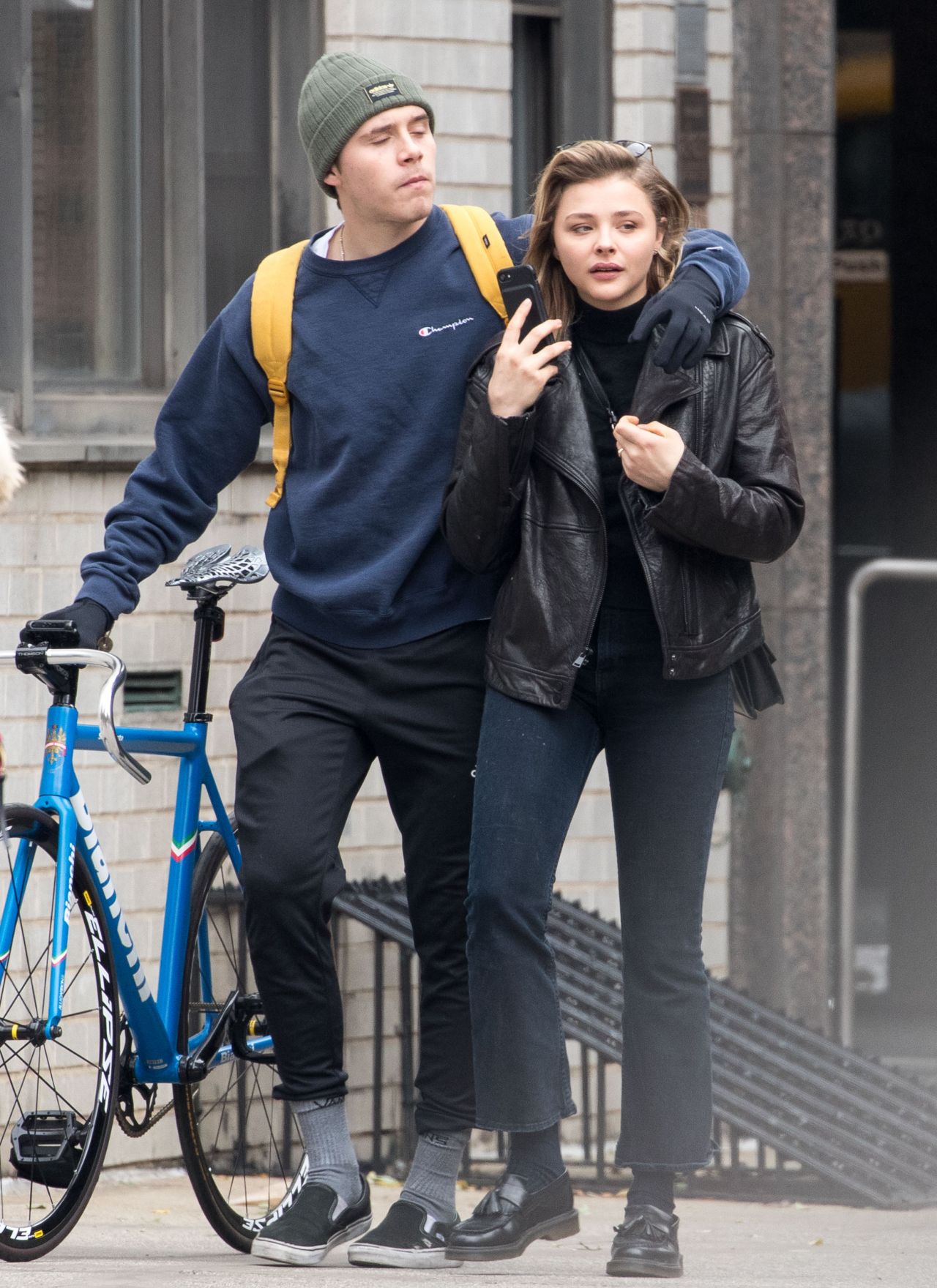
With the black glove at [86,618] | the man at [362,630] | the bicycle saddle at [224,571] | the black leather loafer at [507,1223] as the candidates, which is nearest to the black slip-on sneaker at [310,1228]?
the man at [362,630]

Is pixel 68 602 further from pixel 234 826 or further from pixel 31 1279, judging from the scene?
pixel 31 1279

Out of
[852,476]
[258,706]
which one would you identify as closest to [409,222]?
[258,706]

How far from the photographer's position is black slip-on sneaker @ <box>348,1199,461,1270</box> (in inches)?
171

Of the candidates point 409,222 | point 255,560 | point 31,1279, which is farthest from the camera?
point 255,560

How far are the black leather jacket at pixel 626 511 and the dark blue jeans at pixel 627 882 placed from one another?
0.09 metres

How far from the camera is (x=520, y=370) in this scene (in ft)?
13.6

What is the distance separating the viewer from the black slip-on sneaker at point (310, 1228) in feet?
14.5

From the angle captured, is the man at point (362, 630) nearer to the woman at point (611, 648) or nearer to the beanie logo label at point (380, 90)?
the beanie logo label at point (380, 90)

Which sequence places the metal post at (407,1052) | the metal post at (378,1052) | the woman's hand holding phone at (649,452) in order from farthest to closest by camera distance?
the metal post at (378,1052)
the metal post at (407,1052)
the woman's hand holding phone at (649,452)

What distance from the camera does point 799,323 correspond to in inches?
A: 316

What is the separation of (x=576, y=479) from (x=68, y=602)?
237cm

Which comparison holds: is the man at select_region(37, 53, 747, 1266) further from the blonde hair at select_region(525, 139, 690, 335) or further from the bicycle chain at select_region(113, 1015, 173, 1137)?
the bicycle chain at select_region(113, 1015, 173, 1137)

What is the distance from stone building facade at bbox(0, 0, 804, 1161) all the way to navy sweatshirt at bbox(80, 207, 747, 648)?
5.54 ft

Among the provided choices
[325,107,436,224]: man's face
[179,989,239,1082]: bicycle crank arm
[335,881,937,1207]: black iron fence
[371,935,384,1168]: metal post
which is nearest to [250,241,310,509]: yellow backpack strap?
[325,107,436,224]: man's face
